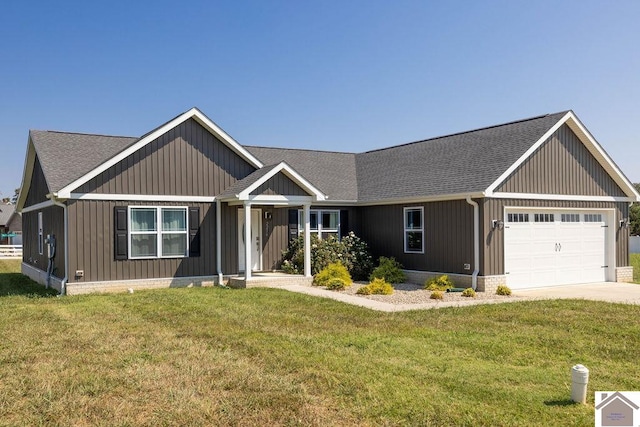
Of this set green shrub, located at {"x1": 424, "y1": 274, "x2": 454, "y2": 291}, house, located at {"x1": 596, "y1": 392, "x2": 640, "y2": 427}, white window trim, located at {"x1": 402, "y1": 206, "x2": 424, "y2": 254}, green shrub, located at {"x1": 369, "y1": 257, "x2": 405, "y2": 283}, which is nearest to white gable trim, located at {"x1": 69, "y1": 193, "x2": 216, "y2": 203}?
green shrub, located at {"x1": 369, "y1": 257, "x2": 405, "y2": 283}

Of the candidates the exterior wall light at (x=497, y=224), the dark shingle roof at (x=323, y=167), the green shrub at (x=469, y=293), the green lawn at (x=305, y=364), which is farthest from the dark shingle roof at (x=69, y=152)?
the exterior wall light at (x=497, y=224)

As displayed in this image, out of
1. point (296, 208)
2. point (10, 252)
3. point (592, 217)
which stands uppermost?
point (296, 208)

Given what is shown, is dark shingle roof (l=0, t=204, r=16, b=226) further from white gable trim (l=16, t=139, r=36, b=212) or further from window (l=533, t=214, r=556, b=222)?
window (l=533, t=214, r=556, b=222)

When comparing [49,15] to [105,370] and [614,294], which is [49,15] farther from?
Result: [614,294]

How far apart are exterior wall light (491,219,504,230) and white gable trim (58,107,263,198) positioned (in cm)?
747

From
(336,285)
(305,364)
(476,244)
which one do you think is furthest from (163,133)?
(305,364)

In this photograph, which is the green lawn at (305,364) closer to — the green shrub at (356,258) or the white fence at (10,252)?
the green shrub at (356,258)

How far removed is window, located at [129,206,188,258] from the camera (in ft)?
49.6

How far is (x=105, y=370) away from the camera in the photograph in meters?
6.76

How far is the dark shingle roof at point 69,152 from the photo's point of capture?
15121 millimetres

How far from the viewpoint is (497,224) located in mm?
15398

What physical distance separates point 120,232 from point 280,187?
481cm

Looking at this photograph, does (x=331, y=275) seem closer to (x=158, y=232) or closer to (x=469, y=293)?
(x=469, y=293)

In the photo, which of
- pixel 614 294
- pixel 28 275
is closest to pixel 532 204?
pixel 614 294
